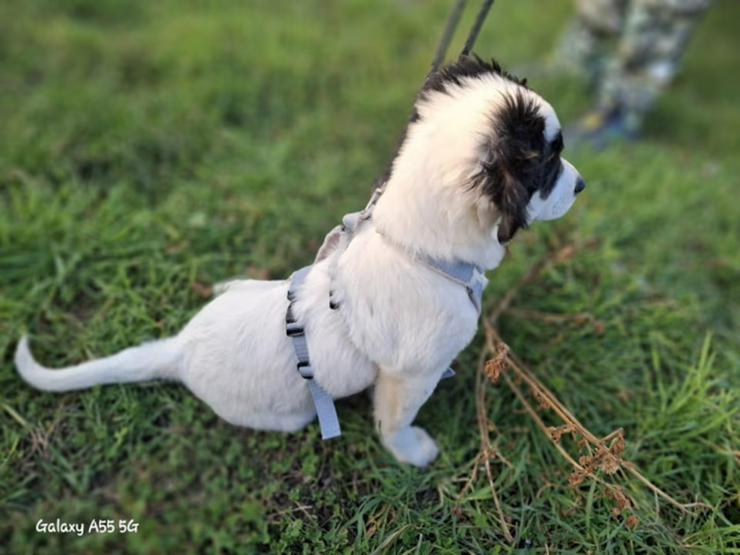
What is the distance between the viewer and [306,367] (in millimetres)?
1871

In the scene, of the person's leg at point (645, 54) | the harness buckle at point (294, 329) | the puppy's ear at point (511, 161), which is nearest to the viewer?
the puppy's ear at point (511, 161)

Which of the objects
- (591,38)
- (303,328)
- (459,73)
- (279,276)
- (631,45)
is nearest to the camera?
(459,73)

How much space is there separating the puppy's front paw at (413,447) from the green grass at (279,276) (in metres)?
0.05

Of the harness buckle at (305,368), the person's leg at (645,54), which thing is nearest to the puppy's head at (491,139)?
the harness buckle at (305,368)

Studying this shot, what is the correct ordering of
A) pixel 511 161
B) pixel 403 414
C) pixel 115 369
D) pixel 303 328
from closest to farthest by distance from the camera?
pixel 511 161, pixel 303 328, pixel 403 414, pixel 115 369

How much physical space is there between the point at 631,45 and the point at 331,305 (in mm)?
3719

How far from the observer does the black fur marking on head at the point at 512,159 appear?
1523mm

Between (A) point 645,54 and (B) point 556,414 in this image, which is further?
(A) point 645,54

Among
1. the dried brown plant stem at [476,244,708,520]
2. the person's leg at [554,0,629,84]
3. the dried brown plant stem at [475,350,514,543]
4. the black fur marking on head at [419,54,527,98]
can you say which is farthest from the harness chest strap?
the person's leg at [554,0,629,84]

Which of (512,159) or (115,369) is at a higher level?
(512,159)

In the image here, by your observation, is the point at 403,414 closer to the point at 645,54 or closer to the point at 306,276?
the point at 306,276

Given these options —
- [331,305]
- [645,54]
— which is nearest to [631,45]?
[645,54]

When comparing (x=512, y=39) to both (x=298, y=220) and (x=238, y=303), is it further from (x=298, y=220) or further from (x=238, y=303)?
(x=238, y=303)

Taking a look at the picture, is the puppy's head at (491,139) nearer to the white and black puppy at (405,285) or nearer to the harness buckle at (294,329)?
the white and black puppy at (405,285)
